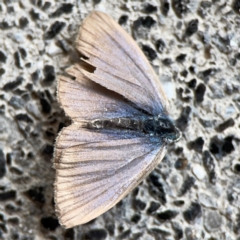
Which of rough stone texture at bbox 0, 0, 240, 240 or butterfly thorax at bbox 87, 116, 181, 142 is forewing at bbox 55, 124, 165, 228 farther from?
rough stone texture at bbox 0, 0, 240, 240

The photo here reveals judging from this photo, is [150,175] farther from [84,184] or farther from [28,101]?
[28,101]

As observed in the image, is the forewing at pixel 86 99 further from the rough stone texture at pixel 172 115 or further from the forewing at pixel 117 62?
the rough stone texture at pixel 172 115

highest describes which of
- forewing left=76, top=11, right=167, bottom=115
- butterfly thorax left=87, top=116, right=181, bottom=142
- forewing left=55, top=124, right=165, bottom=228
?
forewing left=76, top=11, right=167, bottom=115

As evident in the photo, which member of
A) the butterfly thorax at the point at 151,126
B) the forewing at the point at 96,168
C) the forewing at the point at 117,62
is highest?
the forewing at the point at 117,62

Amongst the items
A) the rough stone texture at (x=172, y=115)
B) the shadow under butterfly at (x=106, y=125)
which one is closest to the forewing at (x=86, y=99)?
the shadow under butterfly at (x=106, y=125)

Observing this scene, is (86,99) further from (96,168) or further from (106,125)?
→ (96,168)

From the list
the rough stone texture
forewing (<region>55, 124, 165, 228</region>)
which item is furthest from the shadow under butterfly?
the rough stone texture

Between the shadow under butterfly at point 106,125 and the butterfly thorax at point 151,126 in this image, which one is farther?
the butterfly thorax at point 151,126

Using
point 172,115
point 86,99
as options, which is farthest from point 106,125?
point 172,115
